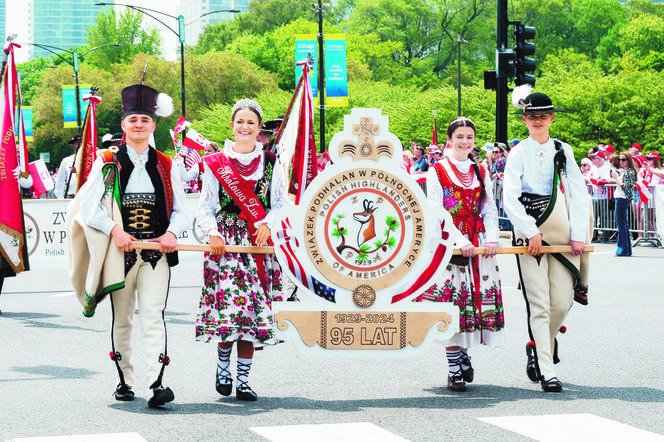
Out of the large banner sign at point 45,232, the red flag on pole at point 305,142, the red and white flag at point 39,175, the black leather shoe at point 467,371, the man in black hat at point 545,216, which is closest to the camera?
the man in black hat at point 545,216

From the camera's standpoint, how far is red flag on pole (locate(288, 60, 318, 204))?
9.18 m

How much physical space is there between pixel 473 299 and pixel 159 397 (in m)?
2.14

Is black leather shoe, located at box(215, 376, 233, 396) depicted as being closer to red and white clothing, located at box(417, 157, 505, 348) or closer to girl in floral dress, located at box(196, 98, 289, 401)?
girl in floral dress, located at box(196, 98, 289, 401)

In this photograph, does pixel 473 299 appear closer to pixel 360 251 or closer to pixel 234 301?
pixel 360 251

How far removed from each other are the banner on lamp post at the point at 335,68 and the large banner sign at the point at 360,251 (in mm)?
22877

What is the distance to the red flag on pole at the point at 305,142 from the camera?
9.18 meters

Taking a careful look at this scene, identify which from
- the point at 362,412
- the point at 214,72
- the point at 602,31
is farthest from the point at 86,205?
the point at 602,31

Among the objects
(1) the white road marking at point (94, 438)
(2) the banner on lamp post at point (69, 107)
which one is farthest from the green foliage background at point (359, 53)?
(1) the white road marking at point (94, 438)

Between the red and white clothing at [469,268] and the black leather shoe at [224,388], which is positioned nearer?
the black leather shoe at [224,388]

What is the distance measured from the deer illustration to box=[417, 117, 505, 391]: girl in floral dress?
0.67m

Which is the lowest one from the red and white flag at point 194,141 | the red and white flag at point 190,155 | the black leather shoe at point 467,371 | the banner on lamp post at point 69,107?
the black leather shoe at point 467,371

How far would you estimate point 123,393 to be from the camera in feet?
21.5

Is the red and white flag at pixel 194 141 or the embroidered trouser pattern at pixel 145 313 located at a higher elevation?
the red and white flag at pixel 194 141

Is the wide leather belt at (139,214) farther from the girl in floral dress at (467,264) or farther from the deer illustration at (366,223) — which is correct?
the girl in floral dress at (467,264)
